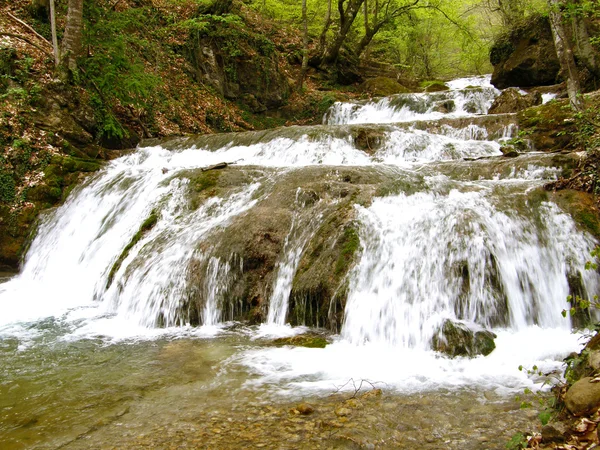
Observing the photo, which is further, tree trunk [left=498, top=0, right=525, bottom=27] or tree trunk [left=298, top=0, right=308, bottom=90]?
tree trunk [left=498, top=0, right=525, bottom=27]

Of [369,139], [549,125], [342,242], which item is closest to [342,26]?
[369,139]

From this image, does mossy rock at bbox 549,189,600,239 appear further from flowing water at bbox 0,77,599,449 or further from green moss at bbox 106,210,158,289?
green moss at bbox 106,210,158,289

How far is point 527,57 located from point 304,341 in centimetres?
1511

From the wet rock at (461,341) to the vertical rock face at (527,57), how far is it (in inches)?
540

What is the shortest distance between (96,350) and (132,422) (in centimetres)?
198

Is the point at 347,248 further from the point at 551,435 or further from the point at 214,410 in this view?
the point at 551,435

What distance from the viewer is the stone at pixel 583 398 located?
220 cm

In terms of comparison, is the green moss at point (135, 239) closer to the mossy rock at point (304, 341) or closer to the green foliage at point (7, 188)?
the mossy rock at point (304, 341)

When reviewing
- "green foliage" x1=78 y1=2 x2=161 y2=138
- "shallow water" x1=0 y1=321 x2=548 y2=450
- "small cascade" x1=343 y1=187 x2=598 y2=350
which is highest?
"green foliage" x1=78 y1=2 x2=161 y2=138

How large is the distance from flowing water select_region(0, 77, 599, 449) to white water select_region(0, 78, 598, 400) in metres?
0.03

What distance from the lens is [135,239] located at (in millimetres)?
7789

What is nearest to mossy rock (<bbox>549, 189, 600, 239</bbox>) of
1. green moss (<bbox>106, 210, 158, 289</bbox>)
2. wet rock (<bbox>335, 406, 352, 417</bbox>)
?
wet rock (<bbox>335, 406, 352, 417</bbox>)

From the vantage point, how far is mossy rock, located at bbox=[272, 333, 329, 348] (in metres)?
4.96

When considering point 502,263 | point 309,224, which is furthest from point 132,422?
point 502,263
